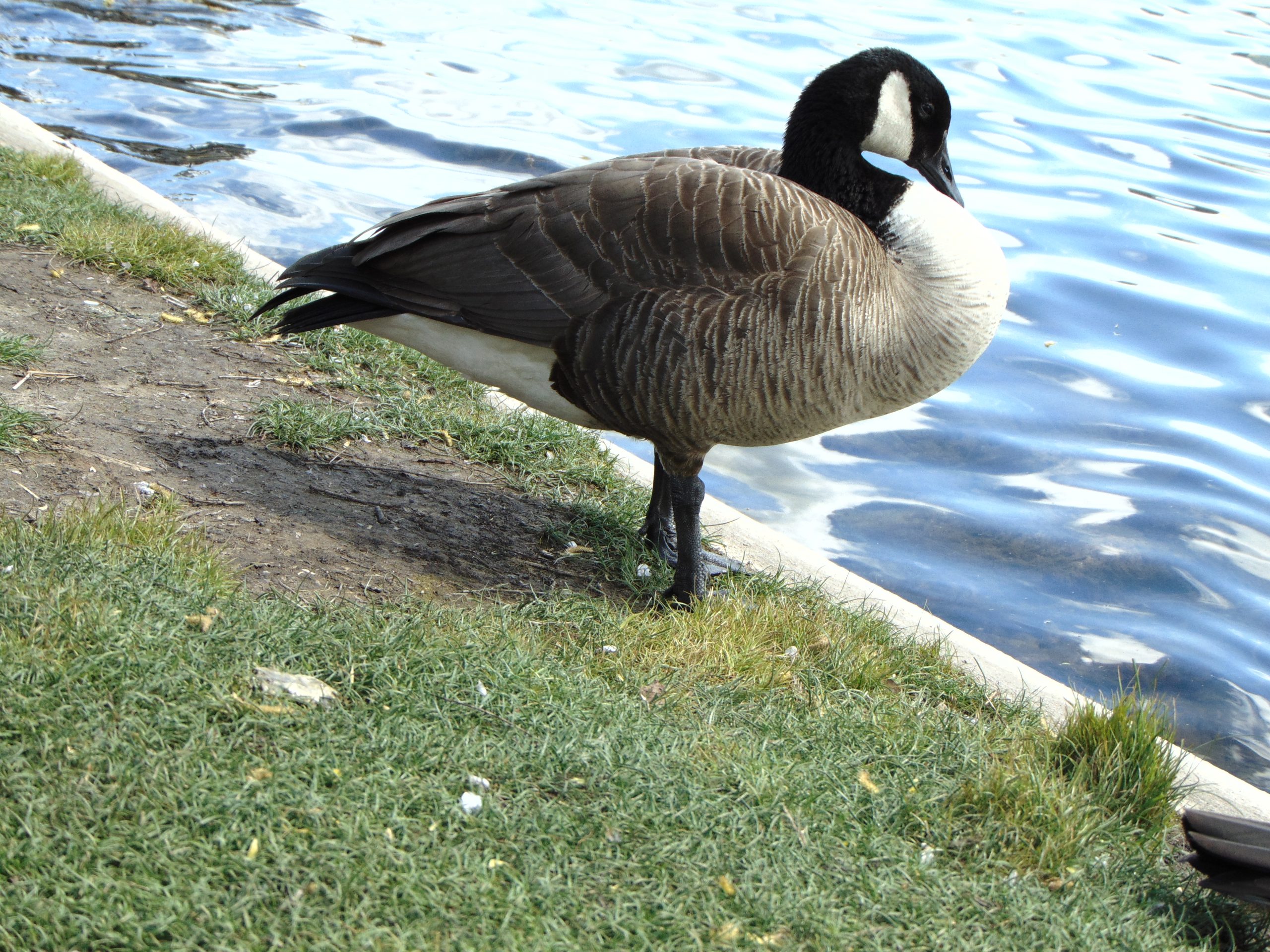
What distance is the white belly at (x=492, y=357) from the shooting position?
13.9ft

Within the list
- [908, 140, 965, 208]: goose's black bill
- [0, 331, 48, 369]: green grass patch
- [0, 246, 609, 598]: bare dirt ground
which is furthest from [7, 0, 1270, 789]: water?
[0, 331, 48, 369]: green grass patch

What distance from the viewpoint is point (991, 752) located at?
11.0 feet

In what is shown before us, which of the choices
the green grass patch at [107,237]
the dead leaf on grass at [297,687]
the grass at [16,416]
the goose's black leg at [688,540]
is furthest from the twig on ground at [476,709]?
the green grass patch at [107,237]

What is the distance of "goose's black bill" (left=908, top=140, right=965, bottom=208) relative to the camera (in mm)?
4512

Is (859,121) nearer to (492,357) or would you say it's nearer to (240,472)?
(492,357)

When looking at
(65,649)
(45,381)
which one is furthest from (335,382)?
(65,649)

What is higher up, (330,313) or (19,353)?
(330,313)

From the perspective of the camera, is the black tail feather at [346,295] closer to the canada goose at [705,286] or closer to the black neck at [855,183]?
the canada goose at [705,286]

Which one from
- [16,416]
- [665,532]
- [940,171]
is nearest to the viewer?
[16,416]

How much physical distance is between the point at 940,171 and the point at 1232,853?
9.01 ft

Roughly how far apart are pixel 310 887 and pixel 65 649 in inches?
38.3

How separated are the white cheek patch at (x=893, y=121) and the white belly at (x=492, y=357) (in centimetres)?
143

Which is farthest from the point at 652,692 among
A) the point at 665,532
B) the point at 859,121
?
the point at 859,121

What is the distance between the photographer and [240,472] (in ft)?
14.3
